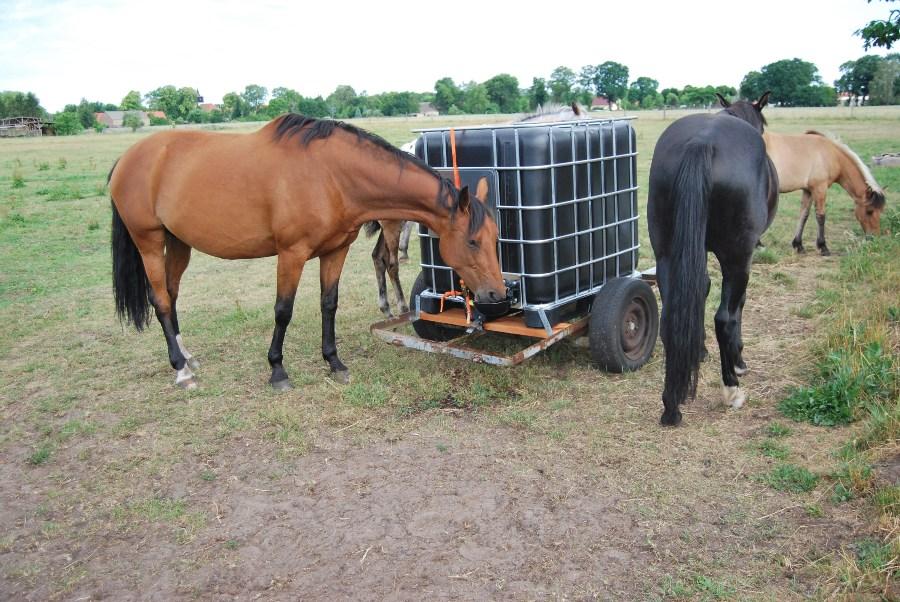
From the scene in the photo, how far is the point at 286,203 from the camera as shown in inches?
194

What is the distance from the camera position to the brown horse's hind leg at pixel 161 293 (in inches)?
215

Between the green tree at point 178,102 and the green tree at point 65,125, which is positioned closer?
the green tree at point 65,125

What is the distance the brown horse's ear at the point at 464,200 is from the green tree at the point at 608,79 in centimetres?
10826

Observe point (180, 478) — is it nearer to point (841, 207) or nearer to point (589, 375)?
point (589, 375)

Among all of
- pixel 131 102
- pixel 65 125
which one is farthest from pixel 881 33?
pixel 131 102

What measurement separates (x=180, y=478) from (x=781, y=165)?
8998 mm

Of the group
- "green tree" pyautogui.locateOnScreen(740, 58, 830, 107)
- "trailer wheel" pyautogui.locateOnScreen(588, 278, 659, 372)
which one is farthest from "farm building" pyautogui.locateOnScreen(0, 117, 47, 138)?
"green tree" pyautogui.locateOnScreen(740, 58, 830, 107)

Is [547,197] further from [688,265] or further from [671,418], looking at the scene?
[671,418]

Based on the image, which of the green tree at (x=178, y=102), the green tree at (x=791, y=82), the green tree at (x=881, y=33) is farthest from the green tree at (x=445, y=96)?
the green tree at (x=881, y=33)

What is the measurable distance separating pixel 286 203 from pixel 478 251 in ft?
4.91

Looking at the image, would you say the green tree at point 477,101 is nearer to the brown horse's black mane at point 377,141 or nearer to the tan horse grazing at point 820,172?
the tan horse grazing at point 820,172

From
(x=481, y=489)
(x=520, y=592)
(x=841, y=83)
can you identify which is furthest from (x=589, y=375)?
(x=841, y=83)

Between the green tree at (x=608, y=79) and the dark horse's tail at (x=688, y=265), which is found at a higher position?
the green tree at (x=608, y=79)

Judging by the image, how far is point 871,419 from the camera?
3857 mm
